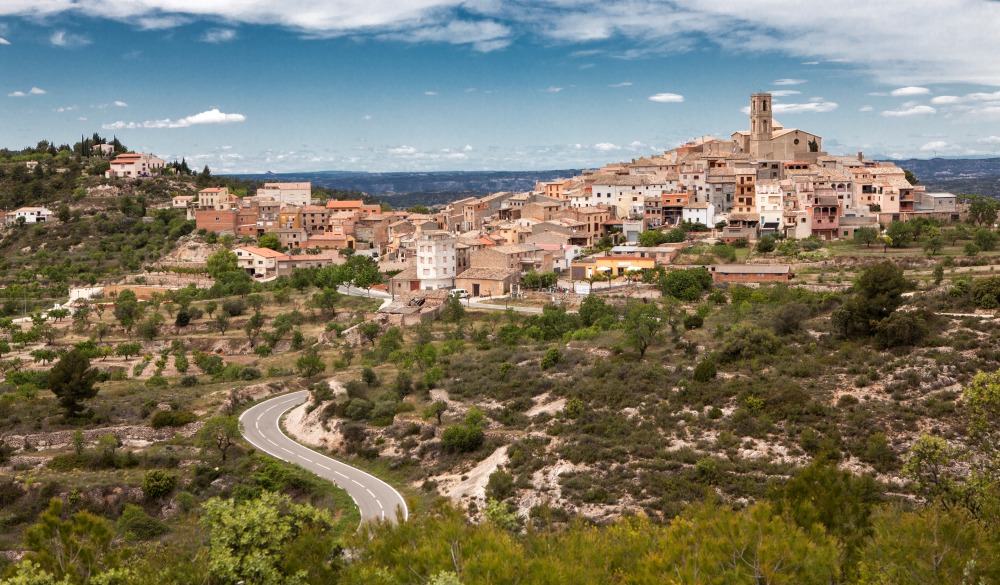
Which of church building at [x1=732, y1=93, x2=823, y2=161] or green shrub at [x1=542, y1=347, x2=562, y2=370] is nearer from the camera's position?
green shrub at [x1=542, y1=347, x2=562, y2=370]

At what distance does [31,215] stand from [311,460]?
77.6 meters

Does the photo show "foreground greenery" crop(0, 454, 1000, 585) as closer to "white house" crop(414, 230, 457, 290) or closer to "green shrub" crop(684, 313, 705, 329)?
"green shrub" crop(684, 313, 705, 329)

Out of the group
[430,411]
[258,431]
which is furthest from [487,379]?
[258,431]

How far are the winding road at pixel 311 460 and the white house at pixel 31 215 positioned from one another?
66.9 m

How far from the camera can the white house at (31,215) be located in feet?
305

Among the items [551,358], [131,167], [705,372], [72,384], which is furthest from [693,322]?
[131,167]

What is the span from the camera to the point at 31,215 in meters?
93.1

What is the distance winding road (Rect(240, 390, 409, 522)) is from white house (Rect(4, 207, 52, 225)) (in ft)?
219

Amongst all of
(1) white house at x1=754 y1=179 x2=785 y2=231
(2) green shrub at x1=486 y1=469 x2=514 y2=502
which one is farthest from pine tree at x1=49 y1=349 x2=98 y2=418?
(1) white house at x1=754 y1=179 x2=785 y2=231

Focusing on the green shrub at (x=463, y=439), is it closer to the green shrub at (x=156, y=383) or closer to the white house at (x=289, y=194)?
the green shrub at (x=156, y=383)

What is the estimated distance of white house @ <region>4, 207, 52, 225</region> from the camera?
305 feet

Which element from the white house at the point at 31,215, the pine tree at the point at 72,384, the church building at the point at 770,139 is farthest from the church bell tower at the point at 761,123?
the white house at the point at 31,215

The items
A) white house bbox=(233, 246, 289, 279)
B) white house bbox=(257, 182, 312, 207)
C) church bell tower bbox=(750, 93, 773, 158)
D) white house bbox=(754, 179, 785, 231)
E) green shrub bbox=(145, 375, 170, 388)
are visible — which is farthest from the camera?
white house bbox=(257, 182, 312, 207)

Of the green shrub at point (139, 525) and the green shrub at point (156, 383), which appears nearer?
the green shrub at point (139, 525)
